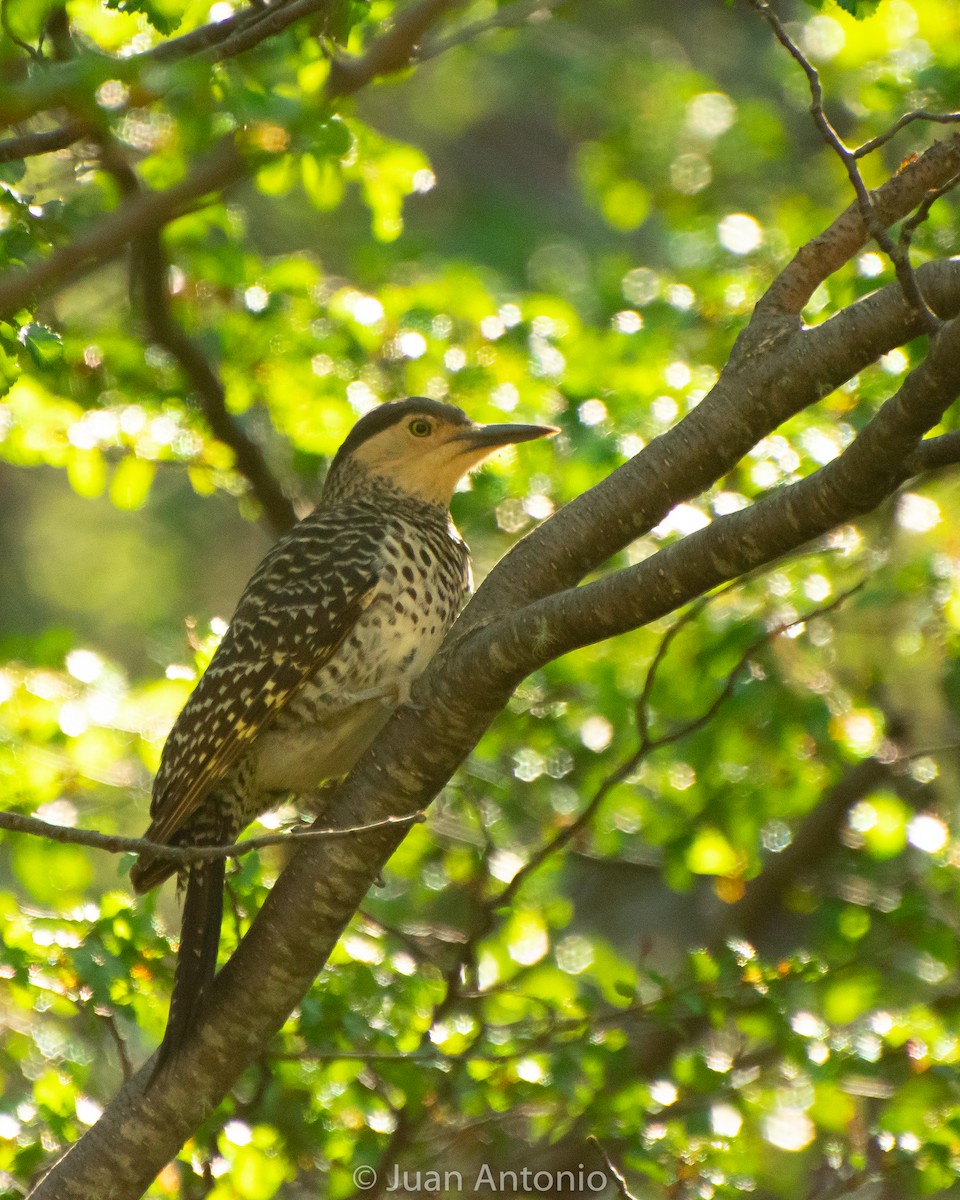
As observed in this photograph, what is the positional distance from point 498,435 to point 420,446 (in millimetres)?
338

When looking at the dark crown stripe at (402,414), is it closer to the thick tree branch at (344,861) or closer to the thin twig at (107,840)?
the thick tree branch at (344,861)

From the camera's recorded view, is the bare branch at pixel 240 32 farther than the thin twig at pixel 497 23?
No

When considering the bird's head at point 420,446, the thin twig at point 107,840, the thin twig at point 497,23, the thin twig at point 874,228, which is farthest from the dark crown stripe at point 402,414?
the thin twig at point 107,840

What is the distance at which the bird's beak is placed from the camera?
188 inches

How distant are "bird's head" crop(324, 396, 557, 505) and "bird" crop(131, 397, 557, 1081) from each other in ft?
0.34

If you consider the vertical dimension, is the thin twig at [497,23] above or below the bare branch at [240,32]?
below

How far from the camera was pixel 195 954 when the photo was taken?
3.69 m

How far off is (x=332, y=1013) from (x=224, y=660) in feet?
3.39

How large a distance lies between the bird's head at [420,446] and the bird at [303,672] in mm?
104

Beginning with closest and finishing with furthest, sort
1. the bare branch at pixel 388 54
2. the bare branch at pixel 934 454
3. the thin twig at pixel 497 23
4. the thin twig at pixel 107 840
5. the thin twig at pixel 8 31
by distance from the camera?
the thin twig at pixel 107 840 < the bare branch at pixel 934 454 < the thin twig at pixel 8 31 < the bare branch at pixel 388 54 < the thin twig at pixel 497 23

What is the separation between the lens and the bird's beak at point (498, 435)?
4785mm

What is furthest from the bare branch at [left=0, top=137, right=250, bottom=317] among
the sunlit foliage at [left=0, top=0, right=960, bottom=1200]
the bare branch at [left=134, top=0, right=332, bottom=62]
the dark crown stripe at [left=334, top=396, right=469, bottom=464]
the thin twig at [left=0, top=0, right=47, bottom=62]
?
the dark crown stripe at [left=334, top=396, right=469, bottom=464]

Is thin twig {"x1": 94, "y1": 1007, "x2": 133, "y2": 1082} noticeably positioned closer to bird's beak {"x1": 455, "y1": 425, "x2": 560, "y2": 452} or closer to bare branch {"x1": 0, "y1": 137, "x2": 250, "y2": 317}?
bare branch {"x1": 0, "y1": 137, "x2": 250, "y2": 317}

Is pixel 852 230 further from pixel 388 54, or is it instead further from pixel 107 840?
pixel 107 840
